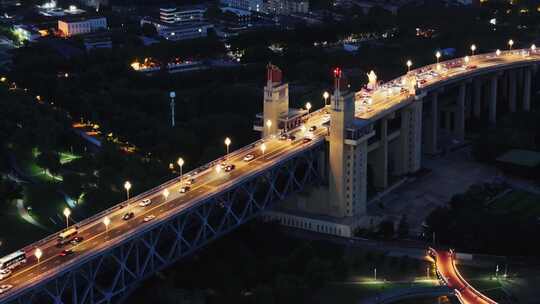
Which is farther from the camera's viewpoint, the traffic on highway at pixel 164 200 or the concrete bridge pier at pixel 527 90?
the concrete bridge pier at pixel 527 90

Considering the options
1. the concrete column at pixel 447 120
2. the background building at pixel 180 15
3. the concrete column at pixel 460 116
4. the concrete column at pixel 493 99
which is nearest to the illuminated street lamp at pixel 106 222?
the concrete column at pixel 460 116

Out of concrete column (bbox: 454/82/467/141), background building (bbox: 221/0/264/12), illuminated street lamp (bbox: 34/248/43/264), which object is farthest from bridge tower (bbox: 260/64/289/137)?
background building (bbox: 221/0/264/12)

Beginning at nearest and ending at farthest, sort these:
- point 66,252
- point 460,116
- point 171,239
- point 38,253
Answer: point 38,253 < point 66,252 < point 171,239 < point 460,116

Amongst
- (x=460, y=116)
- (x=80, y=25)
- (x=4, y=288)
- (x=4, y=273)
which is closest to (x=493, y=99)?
(x=460, y=116)

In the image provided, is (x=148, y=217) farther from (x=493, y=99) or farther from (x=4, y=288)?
(x=493, y=99)

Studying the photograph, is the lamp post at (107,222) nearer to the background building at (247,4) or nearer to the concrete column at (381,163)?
the concrete column at (381,163)

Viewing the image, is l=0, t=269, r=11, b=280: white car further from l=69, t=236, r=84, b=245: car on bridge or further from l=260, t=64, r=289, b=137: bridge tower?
l=260, t=64, r=289, b=137: bridge tower
